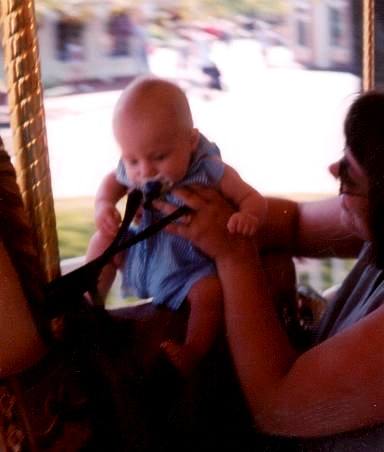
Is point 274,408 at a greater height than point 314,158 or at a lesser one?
lesser

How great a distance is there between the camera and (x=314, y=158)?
1.08 m

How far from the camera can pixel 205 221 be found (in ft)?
3.07

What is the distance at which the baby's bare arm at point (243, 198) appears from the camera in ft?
3.08

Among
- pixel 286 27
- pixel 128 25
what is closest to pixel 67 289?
pixel 128 25

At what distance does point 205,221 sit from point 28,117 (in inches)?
9.7

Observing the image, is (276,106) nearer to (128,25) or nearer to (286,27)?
(286,27)

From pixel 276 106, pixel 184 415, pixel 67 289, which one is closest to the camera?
pixel 67 289

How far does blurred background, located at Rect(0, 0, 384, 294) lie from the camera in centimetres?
92

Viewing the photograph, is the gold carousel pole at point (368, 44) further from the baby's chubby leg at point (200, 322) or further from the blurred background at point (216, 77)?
the baby's chubby leg at point (200, 322)

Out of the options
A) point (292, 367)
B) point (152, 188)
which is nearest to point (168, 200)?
point (152, 188)

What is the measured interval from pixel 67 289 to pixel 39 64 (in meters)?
0.26

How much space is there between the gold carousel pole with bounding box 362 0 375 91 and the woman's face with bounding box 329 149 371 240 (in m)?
0.21

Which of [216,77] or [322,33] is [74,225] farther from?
[322,33]

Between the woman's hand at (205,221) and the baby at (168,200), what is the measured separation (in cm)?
1
